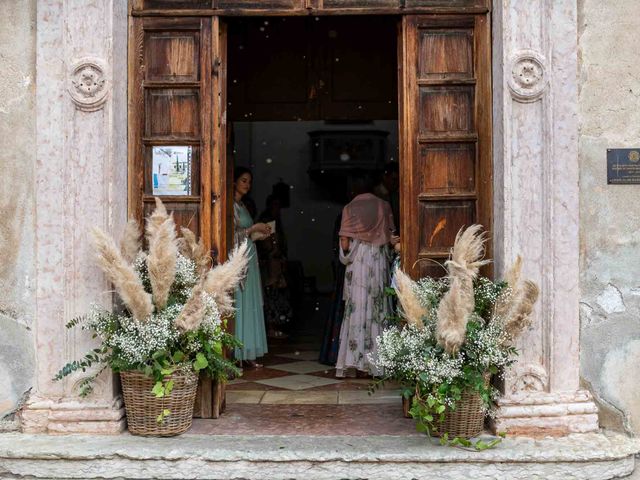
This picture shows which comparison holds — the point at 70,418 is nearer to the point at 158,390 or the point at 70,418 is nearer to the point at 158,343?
the point at 158,390

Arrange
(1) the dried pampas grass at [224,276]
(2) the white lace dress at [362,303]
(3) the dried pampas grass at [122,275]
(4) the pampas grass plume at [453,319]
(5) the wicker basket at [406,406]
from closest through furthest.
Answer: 1. (4) the pampas grass plume at [453,319]
2. (3) the dried pampas grass at [122,275]
3. (1) the dried pampas grass at [224,276]
4. (5) the wicker basket at [406,406]
5. (2) the white lace dress at [362,303]

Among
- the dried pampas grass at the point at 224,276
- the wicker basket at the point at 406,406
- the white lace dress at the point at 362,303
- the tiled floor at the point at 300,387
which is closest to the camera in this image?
the dried pampas grass at the point at 224,276

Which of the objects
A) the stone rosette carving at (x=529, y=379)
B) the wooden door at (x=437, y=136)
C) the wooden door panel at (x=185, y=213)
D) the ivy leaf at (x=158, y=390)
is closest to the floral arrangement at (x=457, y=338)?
the stone rosette carving at (x=529, y=379)

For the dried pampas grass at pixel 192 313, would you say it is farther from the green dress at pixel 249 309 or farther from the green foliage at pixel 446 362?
the green dress at pixel 249 309

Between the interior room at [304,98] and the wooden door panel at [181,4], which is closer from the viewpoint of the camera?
the wooden door panel at [181,4]

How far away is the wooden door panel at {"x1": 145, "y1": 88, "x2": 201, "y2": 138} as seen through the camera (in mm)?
5473

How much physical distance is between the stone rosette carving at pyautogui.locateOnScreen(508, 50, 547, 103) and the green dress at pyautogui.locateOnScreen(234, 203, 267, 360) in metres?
3.25

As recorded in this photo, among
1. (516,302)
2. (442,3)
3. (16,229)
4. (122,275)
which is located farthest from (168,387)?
(442,3)

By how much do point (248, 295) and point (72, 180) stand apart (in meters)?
2.72

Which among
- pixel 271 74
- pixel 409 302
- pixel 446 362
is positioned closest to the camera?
pixel 446 362

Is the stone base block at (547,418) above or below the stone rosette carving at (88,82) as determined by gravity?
below

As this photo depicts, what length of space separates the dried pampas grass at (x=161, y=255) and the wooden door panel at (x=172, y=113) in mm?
698

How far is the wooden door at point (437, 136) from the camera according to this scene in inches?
213

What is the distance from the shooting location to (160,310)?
498cm
